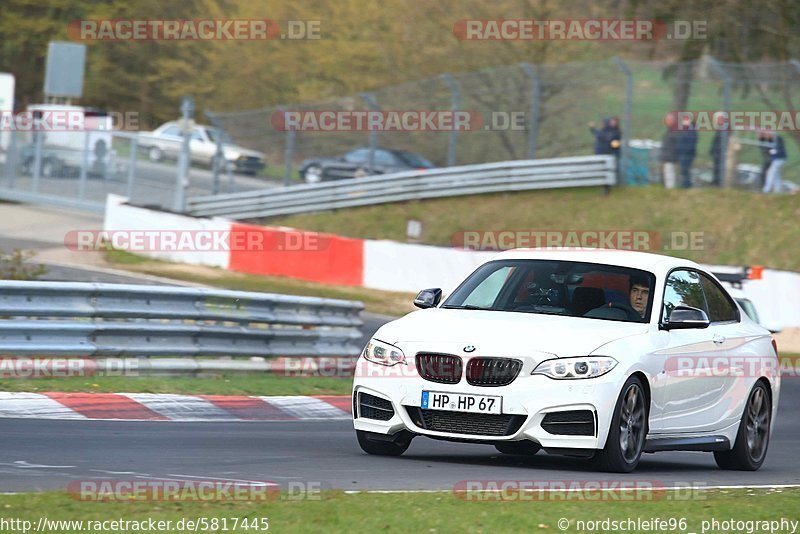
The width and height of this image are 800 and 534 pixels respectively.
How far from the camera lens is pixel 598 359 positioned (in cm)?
852

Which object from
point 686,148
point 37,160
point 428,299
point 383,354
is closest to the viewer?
point 383,354

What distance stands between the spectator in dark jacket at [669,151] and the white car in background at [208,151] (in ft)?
30.2

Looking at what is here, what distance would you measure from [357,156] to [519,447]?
79.5 feet

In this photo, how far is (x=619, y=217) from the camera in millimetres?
29562

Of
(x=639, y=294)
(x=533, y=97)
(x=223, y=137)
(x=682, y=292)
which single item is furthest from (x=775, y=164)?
(x=639, y=294)

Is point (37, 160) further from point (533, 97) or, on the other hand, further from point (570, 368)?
point (570, 368)

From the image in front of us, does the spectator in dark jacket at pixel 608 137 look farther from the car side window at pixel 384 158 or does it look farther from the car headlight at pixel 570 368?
the car headlight at pixel 570 368

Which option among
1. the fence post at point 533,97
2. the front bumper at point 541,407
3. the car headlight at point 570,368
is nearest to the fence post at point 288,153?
the fence post at point 533,97

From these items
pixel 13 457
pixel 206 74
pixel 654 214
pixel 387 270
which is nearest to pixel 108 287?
pixel 13 457

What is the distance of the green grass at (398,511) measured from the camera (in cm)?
623

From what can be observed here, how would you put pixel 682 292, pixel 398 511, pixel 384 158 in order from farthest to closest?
pixel 384 158 → pixel 682 292 → pixel 398 511

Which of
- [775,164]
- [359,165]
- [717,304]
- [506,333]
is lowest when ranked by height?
[506,333]

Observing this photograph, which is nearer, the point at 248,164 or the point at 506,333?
the point at 506,333

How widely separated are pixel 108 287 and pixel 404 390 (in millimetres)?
4762
